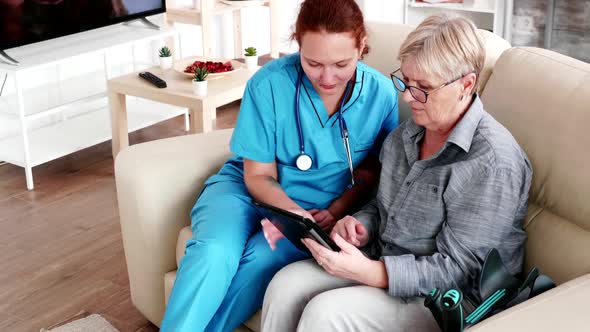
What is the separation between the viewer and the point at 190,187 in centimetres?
218

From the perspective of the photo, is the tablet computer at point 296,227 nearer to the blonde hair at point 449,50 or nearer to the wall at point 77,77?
the blonde hair at point 449,50

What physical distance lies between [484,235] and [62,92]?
282 centimetres

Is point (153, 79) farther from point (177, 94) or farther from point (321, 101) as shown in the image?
point (321, 101)

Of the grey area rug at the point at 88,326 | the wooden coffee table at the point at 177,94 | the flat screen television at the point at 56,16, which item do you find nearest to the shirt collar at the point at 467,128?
the grey area rug at the point at 88,326

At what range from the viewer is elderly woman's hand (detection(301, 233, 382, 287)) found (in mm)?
1649

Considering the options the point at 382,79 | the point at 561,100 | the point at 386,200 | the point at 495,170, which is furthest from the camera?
the point at 382,79

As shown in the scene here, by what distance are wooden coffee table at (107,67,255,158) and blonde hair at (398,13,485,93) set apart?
1.68 metres

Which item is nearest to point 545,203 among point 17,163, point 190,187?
point 190,187

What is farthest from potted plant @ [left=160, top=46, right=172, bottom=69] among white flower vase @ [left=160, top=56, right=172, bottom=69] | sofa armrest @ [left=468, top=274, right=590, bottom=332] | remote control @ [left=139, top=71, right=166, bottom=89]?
sofa armrest @ [left=468, top=274, right=590, bottom=332]

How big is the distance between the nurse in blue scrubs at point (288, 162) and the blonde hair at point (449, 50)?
0.31 meters

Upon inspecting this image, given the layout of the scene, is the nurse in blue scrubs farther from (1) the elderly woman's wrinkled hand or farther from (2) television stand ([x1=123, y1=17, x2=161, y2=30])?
(2) television stand ([x1=123, y1=17, x2=161, y2=30])

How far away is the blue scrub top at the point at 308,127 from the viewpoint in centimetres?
203

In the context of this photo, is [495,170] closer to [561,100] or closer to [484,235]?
[484,235]

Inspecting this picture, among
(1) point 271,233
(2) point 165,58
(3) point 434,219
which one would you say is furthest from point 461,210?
(2) point 165,58
